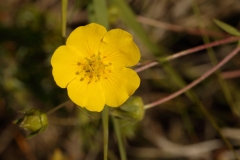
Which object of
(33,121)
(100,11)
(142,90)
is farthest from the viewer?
(142,90)

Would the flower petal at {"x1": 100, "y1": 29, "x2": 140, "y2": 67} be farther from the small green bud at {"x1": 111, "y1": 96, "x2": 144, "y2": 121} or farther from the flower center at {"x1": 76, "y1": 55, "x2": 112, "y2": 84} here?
the small green bud at {"x1": 111, "y1": 96, "x2": 144, "y2": 121}

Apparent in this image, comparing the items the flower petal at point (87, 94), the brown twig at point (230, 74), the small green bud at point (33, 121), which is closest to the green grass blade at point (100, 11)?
the flower petal at point (87, 94)

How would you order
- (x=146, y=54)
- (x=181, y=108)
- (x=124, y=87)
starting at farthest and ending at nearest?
(x=146, y=54) < (x=181, y=108) < (x=124, y=87)

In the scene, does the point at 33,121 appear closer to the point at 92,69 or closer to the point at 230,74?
the point at 92,69

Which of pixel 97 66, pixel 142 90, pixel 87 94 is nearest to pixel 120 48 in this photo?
pixel 97 66

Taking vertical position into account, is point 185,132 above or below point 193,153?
above

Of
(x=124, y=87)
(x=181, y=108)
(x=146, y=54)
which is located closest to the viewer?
(x=124, y=87)

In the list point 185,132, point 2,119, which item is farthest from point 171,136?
point 2,119

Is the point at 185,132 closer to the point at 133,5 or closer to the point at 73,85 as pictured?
the point at 133,5
